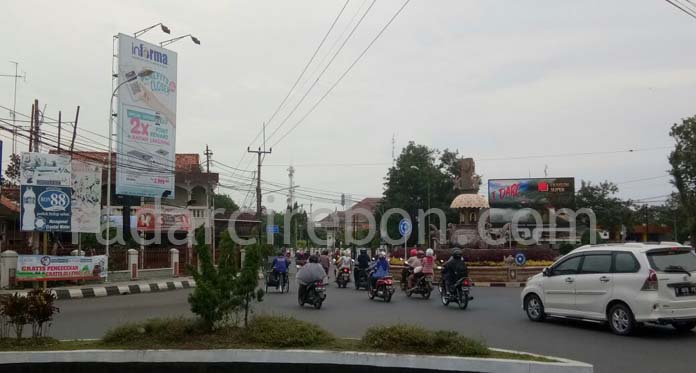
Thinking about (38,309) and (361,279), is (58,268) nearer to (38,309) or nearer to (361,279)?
(361,279)

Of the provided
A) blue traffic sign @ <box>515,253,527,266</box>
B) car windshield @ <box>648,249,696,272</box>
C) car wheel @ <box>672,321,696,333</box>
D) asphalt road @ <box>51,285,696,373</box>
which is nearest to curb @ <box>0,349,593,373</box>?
asphalt road @ <box>51,285,696,373</box>

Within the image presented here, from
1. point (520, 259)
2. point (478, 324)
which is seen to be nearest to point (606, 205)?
point (520, 259)

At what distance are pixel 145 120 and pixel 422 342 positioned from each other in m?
27.3

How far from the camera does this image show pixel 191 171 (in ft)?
145

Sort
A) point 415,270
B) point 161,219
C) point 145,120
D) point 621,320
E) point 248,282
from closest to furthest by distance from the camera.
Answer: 1. point 248,282
2. point 621,320
3. point 415,270
4. point 145,120
5. point 161,219

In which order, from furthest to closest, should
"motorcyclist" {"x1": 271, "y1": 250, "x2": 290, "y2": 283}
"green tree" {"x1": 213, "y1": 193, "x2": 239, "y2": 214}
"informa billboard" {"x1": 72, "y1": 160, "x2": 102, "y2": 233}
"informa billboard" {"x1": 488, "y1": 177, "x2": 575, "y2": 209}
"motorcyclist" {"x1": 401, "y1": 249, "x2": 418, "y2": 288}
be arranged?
1. "green tree" {"x1": 213, "y1": 193, "x2": 239, "y2": 214}
2. "informa billboard" {"x1": 488, "y1": 177, "x2": 575, "y2": 209}
3. "informa billboard" {"x1": 72, "y1": 160, "x2": 102, "y2": 233}
4. "motorcyclist" {"x1": 271, "y1": 250, "x2": 290, "y2": 283}
5. "motorcyclist" {"x1": 401, "y1": 249, "x2": 418, "y2": 288}

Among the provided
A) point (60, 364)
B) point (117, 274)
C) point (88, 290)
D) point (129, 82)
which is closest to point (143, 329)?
point (60, 364)

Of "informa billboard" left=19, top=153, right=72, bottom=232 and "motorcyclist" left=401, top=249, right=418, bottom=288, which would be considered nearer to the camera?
"motorcyclist" left=401, top=249, right=418, bottom=288

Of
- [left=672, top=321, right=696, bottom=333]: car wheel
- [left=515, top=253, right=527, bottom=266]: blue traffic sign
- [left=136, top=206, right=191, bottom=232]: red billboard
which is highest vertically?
[left=136, top=206, right=191, bottom=232]: red billboard

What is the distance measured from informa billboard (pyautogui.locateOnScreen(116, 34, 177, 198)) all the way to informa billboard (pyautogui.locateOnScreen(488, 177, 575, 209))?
30.9m

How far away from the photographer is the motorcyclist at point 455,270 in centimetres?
1656

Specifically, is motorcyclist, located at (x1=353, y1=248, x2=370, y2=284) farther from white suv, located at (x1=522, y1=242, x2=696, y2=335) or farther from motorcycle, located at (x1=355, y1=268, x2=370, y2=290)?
white suv, located at (x1=522, y1=242, x2=696, y2=335)

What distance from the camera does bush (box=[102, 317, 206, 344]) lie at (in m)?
8.00

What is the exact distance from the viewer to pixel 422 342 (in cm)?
737
